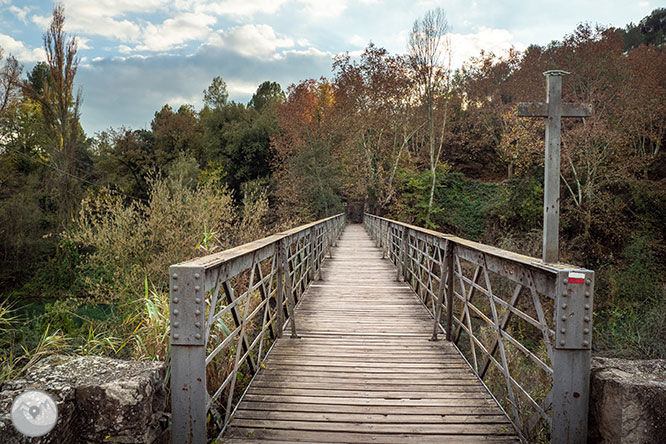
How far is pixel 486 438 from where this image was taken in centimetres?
231

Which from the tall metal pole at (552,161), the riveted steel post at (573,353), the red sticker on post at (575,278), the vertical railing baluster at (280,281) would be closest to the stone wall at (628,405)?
the riveted steel post at (573,353)

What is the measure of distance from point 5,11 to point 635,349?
21.2 metres

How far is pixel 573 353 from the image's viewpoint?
1.97 m

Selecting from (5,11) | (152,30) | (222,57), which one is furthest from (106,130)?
(152,30)

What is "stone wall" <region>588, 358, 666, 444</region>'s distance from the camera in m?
1.73

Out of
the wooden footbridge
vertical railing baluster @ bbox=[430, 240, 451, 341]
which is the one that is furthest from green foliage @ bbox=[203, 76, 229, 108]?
vertical railing baluster @ bbox=[430, 240, 451, 341]

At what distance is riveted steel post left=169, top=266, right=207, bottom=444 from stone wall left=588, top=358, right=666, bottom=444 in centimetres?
202

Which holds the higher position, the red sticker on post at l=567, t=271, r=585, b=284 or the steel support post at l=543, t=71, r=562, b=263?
the steel support post at l=543, t=71, r=562, b=263

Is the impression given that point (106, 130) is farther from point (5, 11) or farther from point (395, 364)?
point (395, 364)

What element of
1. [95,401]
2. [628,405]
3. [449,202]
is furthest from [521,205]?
[95,401]

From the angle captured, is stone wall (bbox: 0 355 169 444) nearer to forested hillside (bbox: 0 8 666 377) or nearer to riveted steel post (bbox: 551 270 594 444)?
Answer: riveted steel post (bbox: 551 270 594 444)

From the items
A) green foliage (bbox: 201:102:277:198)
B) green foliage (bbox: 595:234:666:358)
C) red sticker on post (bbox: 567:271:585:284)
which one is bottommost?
green foliage (bbox: 595:234:666:358)

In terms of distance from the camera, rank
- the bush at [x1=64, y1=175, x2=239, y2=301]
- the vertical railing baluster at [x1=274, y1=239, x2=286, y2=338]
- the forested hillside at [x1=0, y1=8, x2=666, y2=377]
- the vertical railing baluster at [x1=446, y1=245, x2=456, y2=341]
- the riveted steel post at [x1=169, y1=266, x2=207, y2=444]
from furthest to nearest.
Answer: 1. the forested hillside at [x1=0, y1=8, x2=666, y2=377]
2. the bush at [x1=64, y1=175, x2=239, y2=301]
3. the vertical railing baluster at [x1=274, y1=239, x2=286, y2=338]
4. the vertical railing baluster at [x1=446, y1=245, x2=456, y2=341]
5. the riveted steel post at [x1=169, y1=266, x2=207, y2=444]

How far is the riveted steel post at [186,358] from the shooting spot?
6.72ft
